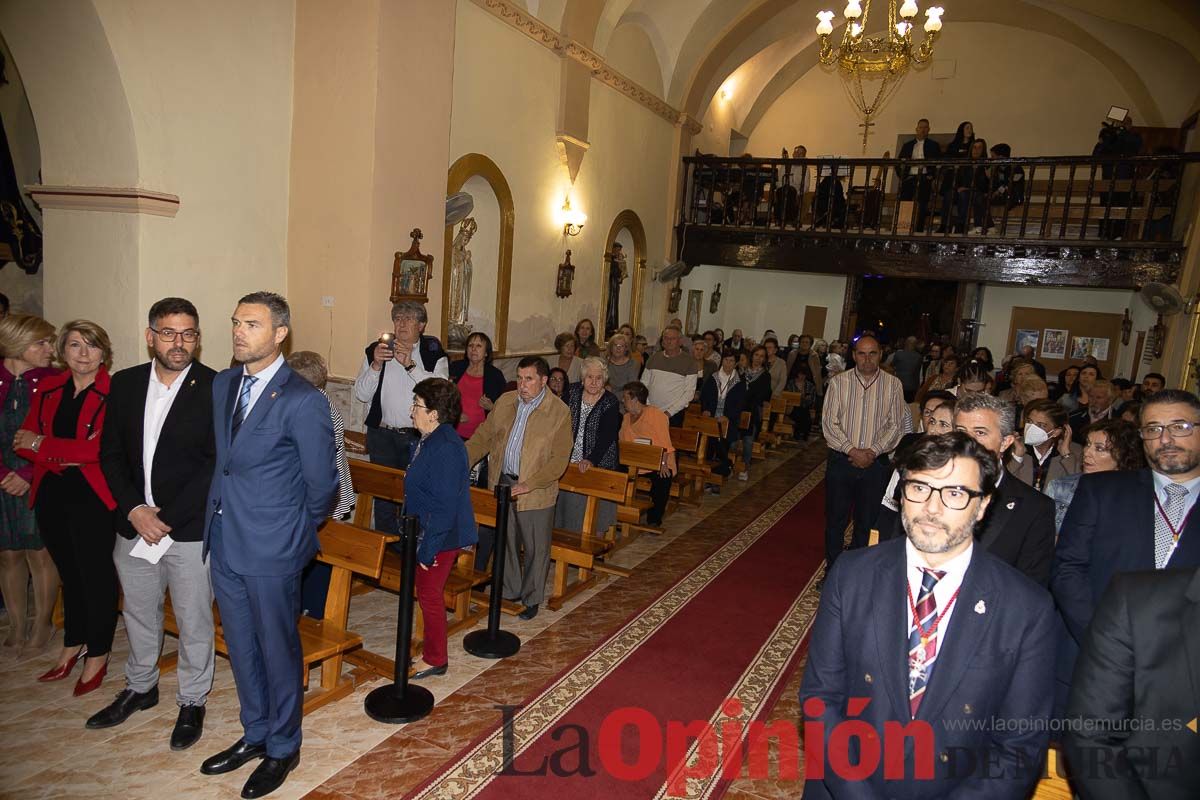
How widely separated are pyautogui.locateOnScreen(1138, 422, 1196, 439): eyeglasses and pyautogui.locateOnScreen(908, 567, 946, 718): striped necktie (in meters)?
1.27

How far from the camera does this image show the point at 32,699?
144 inches

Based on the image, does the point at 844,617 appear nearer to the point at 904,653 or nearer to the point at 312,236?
the point at 904,653

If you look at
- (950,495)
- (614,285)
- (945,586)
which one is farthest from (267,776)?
(614,285)

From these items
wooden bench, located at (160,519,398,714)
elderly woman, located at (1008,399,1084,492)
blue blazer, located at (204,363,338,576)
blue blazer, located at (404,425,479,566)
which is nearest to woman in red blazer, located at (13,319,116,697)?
wooden bench, located at (160,519,398,714)

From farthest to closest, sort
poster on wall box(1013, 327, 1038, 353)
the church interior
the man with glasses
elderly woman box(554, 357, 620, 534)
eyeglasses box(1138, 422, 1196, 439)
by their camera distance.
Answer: poster on wall box(1013, 327, 1038, 353) → elderly woman box(554, 357, 620, 534) → the man with glasses → the church interior → eyeglasses box(1138, 422, 1196, 439)

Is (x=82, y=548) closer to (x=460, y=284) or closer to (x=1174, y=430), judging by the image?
(x=1174, y=430)

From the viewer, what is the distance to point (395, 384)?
5.29 metres

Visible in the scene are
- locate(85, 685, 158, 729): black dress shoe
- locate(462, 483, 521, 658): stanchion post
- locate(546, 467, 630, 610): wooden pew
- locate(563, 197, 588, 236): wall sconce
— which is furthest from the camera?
locate(563, 197, 588, 236): wall sconce

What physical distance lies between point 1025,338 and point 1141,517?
46.9 feet

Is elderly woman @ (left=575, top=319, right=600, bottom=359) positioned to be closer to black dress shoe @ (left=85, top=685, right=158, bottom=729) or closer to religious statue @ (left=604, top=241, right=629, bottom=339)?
religious statue @ (left=604, top=241, right=629, bottom=339)

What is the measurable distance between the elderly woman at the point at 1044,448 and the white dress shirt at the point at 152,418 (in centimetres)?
407

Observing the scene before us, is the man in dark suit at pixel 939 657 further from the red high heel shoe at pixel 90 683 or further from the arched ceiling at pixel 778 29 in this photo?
the arched ceiling at pixel 778 29

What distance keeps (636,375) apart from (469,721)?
4.83 metres

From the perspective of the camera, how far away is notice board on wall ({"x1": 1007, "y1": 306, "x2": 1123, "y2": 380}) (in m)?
14.6
